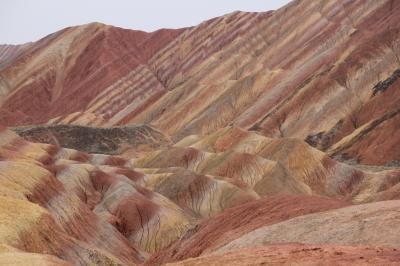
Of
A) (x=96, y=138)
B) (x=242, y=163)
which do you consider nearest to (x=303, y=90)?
(x=242, y=163)

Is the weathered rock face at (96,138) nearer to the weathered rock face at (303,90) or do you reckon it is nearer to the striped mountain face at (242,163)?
the striped mountain face at (242,163)

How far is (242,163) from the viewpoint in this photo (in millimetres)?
95000

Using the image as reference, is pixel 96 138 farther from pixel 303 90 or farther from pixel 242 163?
pixel 242 163

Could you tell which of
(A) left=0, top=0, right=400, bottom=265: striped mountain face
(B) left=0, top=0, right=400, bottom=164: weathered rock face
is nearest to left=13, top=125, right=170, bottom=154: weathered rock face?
(A) left=0, top=0, right=400, bottom=265: striped mountain face

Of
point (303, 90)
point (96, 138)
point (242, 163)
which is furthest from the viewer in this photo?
point (96, 138)

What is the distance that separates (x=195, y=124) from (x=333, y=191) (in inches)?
2698

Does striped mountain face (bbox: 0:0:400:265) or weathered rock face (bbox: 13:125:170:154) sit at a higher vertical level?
striped mountain face (bbox: 0:0:400:265)

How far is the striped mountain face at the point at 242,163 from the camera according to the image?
29.0 meters

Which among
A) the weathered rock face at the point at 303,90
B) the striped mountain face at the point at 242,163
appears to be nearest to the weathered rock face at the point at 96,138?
the striped mountain face at the point at 242,163

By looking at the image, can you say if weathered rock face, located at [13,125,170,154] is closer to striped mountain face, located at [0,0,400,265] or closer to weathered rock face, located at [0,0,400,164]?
striped mountain face, located at [0,0,400,265]

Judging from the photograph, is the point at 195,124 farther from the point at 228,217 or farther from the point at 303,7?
the point at 228,217

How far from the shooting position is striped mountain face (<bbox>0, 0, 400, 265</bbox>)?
29.0 metres

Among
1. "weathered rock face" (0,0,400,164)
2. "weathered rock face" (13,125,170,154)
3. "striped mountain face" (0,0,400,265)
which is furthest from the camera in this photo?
"weathered rock face" (13,125,170,154)

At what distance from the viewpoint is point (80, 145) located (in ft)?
461
